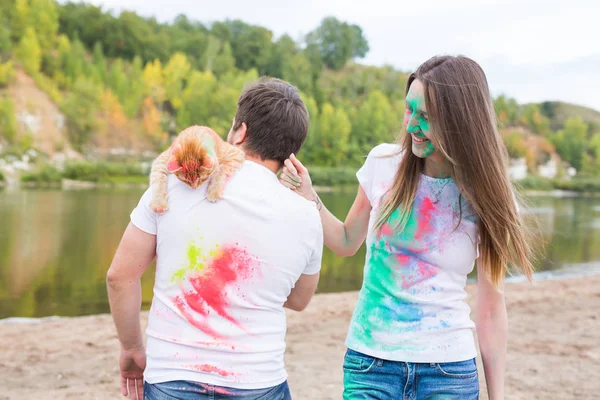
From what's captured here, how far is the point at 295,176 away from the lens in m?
2.03

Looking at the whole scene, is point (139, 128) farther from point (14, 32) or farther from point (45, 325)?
point (45, 325)

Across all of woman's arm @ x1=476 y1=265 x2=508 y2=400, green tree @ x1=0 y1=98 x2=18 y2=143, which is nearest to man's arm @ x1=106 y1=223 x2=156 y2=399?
woman's arm @ x1=476 y1=265 x2=508 y2=400

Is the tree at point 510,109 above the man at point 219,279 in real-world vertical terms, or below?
above

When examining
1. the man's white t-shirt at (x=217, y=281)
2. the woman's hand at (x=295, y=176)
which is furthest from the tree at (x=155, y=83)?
the man's white t-shirt at (x=217, y=281)

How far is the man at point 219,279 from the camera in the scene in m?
1.66

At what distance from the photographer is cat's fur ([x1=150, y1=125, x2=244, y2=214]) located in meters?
1.67

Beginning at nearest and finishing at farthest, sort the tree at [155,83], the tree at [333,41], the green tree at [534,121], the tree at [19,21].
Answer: the tree at [155,83]
the tree at [19,21]
the green tree at [534,121]
the tree at [333,41]

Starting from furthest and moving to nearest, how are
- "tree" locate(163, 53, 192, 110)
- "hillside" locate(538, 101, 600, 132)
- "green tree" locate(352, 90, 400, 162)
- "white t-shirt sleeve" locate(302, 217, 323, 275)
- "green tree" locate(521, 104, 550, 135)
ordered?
"hillside" locate(538, 101, 600, 132), "green tree" locate(521, 104, 550, 135), "green tree" locate(352, 90, 400, 162), "tree" locate(163, 53, 192, 110), "white t-shirt sleeve" locate(302, 217, 323, 275)

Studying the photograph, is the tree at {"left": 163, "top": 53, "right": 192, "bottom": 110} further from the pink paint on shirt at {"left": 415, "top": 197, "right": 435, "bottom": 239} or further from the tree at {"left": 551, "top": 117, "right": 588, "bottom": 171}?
the pink paint on shirt at {"left": 415, "top": 197, "right": 435, "bottom": 239}

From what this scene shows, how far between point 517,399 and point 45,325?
194 inches

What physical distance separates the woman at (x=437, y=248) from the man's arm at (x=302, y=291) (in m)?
0.17

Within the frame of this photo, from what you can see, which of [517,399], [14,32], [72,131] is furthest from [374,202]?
[14,32]

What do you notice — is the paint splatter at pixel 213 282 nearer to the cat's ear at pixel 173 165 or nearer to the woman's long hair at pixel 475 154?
the cat's ear at pixel 173 165

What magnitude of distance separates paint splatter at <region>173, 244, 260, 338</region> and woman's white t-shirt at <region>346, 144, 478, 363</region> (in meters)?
0.47
